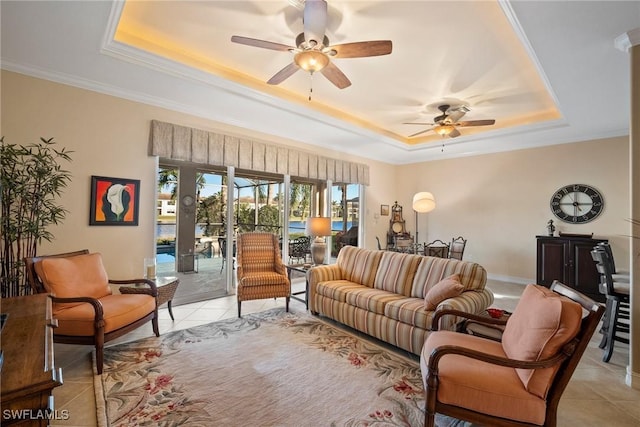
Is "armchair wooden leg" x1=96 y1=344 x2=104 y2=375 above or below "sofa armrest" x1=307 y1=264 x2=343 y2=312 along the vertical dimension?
below

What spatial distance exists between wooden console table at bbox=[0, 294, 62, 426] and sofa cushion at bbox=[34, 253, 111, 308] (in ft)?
3.35

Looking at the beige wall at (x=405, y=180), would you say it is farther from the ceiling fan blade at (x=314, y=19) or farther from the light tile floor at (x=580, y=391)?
the ceiling fan blade at (x=314, y=19)

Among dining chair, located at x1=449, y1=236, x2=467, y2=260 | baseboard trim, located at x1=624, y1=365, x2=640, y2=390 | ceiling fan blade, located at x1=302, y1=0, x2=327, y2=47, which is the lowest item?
baseboard trim, located at x1=624, y1=365, x2=640, y2=390

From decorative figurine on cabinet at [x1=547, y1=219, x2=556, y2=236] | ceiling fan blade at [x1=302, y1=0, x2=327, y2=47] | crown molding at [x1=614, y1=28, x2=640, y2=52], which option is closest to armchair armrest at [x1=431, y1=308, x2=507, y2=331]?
ceiling fan blade at [x1=302, y1=0, x2=327, y2=47]

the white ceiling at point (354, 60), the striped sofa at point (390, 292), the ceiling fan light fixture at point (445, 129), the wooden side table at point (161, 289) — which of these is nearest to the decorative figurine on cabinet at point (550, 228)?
the white ceiling at point (354, 60)

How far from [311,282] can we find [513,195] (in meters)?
4.82

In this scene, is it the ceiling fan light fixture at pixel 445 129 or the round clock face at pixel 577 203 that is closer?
the ceiling fan light fixture at pixel 445 129

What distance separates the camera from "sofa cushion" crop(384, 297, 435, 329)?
252 cm

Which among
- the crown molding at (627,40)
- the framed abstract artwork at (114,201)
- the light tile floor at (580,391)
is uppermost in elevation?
the crown molding at (627,40)

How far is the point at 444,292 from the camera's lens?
8.11ft

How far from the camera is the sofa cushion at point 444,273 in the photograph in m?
2.77

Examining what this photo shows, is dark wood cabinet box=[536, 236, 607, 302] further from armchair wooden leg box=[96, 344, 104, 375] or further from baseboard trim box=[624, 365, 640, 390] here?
armchair wooden leg box=[96, 344, 104, 375]

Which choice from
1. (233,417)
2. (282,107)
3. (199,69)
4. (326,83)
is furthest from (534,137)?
(233,417)

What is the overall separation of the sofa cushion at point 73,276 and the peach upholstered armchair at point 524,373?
3062 mm
